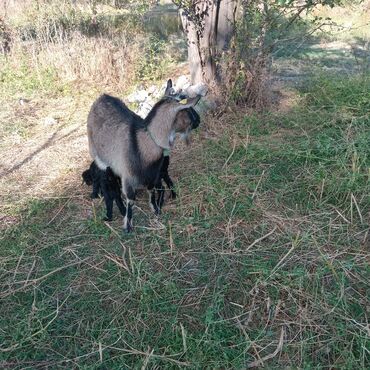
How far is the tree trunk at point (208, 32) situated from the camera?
509 centimetres

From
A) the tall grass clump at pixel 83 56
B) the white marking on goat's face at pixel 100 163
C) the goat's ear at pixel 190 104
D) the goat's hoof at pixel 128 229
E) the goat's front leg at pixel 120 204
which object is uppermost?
the goat's ear at pixel 190 104

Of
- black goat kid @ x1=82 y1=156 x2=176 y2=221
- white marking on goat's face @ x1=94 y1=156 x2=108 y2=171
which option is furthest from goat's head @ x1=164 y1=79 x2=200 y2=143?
white marking on goat's face @ x1=94 y1=156 x2=108 y2=171

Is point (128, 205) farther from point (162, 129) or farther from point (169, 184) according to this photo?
point (162, 129)

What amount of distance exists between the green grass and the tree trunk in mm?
1500

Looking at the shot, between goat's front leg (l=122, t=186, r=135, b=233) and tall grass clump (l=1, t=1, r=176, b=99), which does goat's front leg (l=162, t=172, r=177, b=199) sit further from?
tall grass clump (l=1, t=1, r=176, b=99)

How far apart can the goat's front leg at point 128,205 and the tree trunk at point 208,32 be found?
233 centimetres

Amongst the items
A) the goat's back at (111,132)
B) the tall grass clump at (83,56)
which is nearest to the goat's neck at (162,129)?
the goat's back at (111,132)

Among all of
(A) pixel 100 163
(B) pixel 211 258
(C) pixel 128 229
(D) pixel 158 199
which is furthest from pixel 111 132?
(B) pixel 211 258

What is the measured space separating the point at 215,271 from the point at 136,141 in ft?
3.83

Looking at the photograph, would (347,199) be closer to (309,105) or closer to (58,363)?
(309,105)

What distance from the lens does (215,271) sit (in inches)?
115

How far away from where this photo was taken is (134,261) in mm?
3039

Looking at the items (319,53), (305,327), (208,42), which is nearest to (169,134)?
(305,327)

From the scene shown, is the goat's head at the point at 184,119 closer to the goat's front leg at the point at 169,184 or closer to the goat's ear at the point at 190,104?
the goat's ear at the point at 190,104
